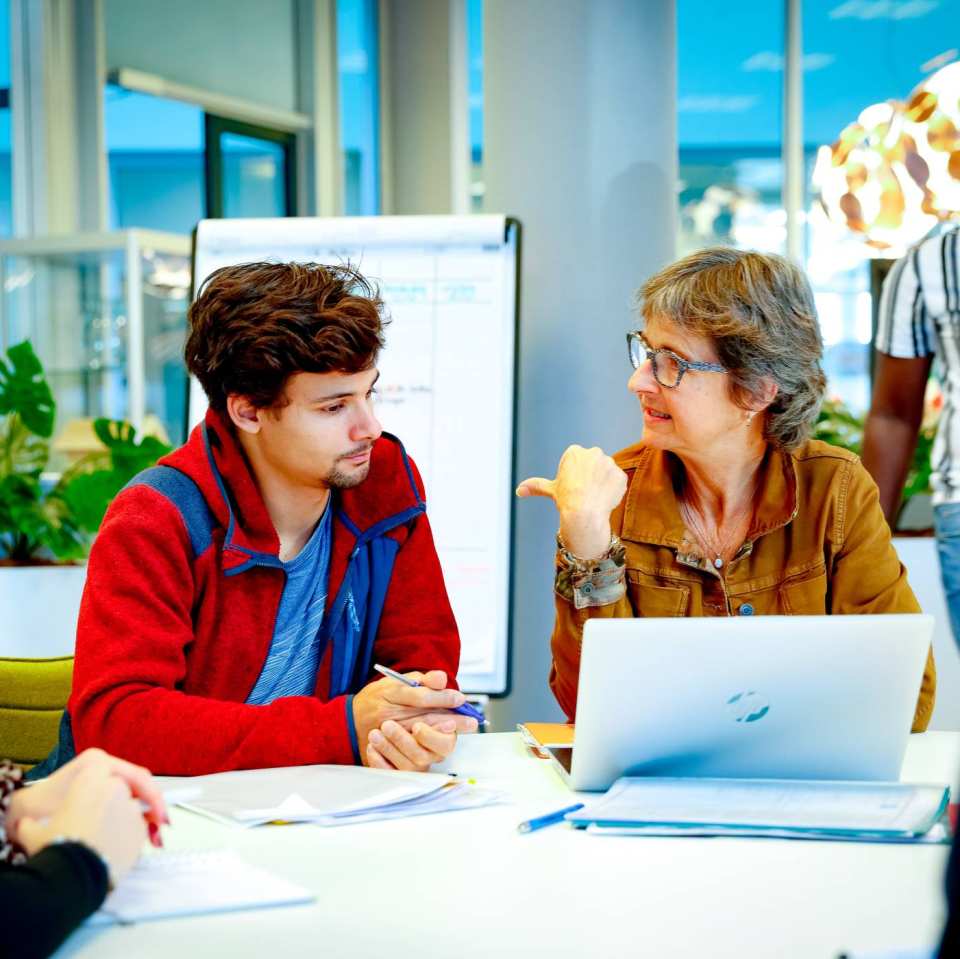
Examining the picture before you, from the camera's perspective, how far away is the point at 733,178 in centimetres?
828

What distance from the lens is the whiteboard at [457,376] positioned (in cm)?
274

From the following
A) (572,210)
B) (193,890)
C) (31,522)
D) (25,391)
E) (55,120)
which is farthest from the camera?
(55,120)

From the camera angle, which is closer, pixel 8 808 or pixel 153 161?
pixel 8 808

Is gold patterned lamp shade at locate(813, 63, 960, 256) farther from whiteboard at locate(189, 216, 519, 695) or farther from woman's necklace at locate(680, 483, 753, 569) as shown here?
woman's necklace at locate(680, 483, 753, 569)

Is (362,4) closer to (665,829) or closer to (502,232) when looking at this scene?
(502,232)

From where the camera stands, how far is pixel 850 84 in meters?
8.09

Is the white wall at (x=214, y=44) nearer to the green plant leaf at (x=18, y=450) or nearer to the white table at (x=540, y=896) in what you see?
the green plant leaf at (x=18, y=450)

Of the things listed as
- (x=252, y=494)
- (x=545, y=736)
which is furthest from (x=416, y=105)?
(x=545, y=736)

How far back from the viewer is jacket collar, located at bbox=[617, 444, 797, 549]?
1.97m

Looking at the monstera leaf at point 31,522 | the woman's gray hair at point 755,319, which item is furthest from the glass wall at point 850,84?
the woman's gray hair at point 755,319

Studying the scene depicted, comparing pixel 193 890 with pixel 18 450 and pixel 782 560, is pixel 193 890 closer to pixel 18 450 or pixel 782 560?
pixel 782 560

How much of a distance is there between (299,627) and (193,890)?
0.79m

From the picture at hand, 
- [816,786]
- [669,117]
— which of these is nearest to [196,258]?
[669,117]

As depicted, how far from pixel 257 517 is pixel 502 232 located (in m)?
1.21
